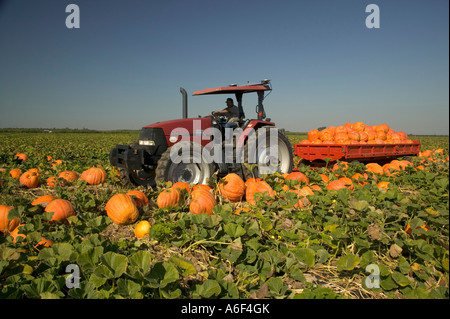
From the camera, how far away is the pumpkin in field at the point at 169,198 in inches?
140

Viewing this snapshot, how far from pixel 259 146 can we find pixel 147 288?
4.28 meters

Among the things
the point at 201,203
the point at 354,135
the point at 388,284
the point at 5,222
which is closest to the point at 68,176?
the point at 5,222

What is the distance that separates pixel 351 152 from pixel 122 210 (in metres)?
6.05

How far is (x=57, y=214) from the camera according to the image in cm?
308

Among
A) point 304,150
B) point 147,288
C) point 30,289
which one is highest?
point 304,150

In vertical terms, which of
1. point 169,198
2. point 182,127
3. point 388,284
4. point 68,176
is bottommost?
point 388,284

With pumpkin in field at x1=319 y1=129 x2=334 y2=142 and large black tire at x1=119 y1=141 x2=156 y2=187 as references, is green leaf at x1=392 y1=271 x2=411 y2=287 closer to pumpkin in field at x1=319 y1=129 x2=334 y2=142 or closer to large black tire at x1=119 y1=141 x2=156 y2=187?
large black tire at x1=119 y1=141 x2=156 y2=187

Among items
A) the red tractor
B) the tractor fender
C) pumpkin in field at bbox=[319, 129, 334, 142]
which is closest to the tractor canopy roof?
the red tractor

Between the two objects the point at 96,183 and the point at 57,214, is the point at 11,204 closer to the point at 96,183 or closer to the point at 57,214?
the point at 57,214

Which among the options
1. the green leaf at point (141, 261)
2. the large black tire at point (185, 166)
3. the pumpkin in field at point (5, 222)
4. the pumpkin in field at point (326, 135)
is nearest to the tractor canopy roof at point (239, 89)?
the large black tire at point (185, 166)

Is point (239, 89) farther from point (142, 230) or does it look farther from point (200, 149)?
point (142, 230)

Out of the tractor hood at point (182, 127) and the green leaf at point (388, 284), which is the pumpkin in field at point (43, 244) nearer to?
the green leaf at point (388, 284)

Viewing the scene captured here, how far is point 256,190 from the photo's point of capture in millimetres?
3998
